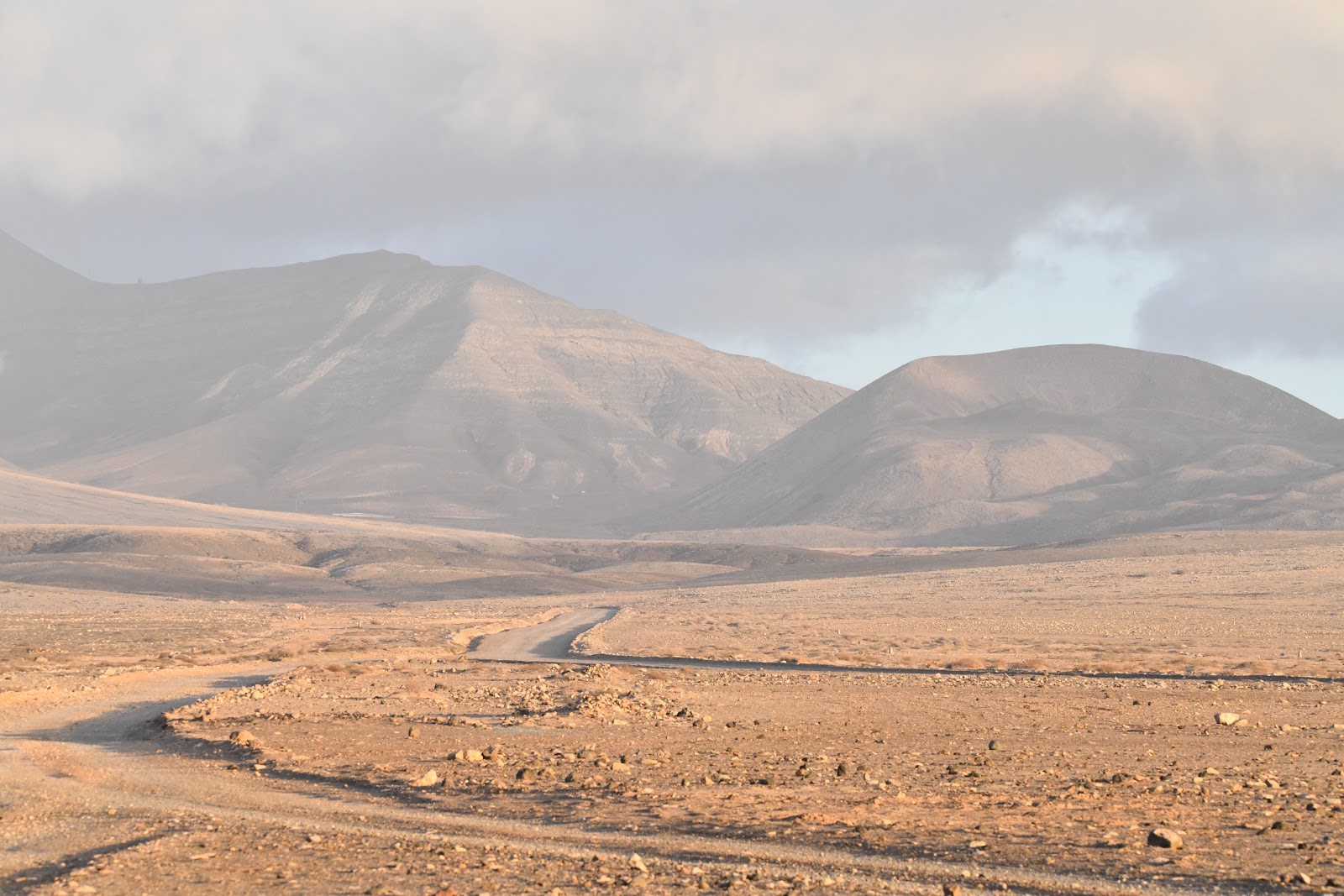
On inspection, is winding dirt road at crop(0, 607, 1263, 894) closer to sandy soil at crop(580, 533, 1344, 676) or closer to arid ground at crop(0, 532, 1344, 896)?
arid ground at crop(0, 532, 1344, 896)

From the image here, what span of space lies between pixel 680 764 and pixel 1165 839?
23.2 ft

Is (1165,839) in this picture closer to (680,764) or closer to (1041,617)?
(680,764)

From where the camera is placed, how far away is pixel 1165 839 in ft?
40.5

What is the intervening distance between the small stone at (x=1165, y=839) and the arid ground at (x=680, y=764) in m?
0.02

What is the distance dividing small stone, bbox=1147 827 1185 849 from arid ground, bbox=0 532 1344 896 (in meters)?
0.02

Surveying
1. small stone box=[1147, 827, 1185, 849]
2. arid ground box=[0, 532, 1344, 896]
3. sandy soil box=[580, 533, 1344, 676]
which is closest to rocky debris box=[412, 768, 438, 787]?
arid ground box=[0, 532, 1344, 896]

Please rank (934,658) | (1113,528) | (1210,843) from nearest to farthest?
(1210,843) → (934,658) → (1113,528)

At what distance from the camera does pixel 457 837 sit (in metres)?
13.5

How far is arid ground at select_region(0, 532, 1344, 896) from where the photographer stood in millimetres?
11977

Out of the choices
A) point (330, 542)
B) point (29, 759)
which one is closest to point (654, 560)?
point (330, 542)

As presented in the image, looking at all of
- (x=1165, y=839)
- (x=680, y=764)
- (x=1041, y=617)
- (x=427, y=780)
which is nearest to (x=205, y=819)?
(x=427, y=780)

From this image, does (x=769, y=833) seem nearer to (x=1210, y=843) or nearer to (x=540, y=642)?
(x=1210, y=843)

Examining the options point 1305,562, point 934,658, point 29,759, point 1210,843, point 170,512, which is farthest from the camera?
point 170,512

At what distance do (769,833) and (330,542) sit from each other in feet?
433
